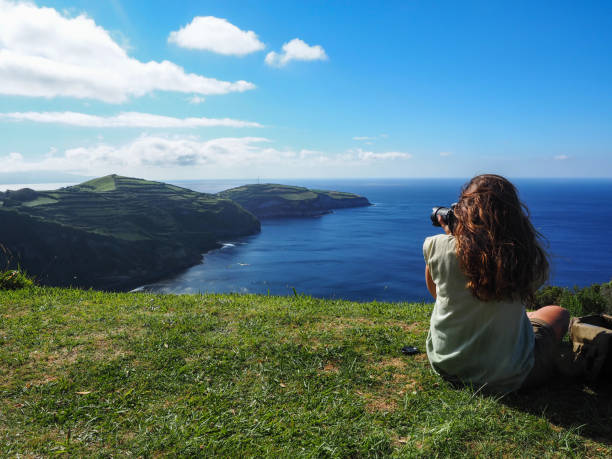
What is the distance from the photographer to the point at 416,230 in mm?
128625

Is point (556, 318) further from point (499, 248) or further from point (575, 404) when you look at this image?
point (499, 248)

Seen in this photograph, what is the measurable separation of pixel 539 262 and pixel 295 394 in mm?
2873

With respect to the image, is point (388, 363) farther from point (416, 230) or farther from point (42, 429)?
point (416, 230)

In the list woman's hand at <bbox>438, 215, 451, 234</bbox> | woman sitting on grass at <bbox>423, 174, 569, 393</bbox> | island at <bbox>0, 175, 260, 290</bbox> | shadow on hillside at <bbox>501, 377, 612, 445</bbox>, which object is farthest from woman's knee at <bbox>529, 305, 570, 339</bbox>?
island at <bbox>0, 175, 260, 290</bbox>

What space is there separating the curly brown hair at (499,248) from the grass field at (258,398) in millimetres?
1222

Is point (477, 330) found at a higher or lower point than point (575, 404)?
higher

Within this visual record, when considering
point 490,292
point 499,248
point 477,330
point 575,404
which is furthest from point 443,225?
point 575,404

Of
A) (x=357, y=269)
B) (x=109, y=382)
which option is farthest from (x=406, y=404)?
(x=357, y=269)

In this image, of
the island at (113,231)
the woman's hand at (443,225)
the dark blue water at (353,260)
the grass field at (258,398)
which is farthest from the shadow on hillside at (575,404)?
the island at (113,231)

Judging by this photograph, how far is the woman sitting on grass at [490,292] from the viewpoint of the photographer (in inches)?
132

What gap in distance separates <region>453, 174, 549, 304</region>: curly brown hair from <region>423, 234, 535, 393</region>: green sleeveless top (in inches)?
6.0

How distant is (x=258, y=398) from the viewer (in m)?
3.99

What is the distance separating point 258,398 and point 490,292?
2.64 m

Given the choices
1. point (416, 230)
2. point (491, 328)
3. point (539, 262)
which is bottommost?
point (416, 230)
